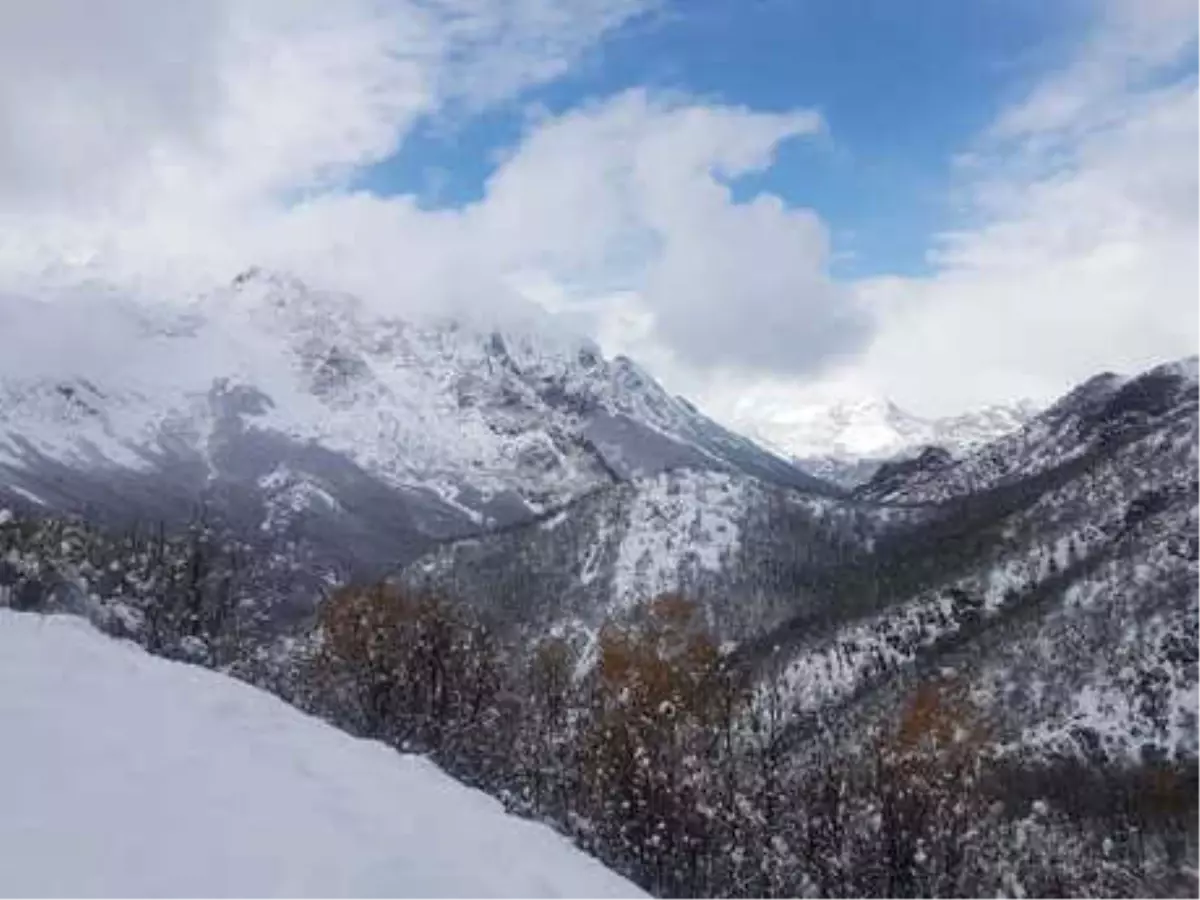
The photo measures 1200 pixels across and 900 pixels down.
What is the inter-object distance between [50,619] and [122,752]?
9.33 meters

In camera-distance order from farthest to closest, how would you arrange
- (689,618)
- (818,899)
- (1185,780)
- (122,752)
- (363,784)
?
(1185,780) < (689,618) < (818,899) < (363,784) < (122,752)

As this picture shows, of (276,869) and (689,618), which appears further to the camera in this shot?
(689,618)

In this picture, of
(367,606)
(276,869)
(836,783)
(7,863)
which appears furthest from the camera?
(367,606)

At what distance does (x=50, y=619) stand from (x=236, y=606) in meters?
26.5

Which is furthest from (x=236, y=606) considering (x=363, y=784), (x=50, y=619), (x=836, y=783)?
(x=363, y=784)

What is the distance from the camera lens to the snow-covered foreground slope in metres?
8.80

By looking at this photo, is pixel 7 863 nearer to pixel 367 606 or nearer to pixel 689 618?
pixel 367 606

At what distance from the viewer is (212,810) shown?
34.1ft

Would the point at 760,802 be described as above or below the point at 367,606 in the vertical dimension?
below

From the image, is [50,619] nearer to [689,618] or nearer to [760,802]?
[760,802]

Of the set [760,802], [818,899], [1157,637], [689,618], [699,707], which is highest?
[1157,637]

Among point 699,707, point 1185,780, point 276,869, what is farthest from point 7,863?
point 1185,780

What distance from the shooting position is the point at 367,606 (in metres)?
52.3

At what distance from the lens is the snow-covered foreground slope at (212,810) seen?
28.9 ft
